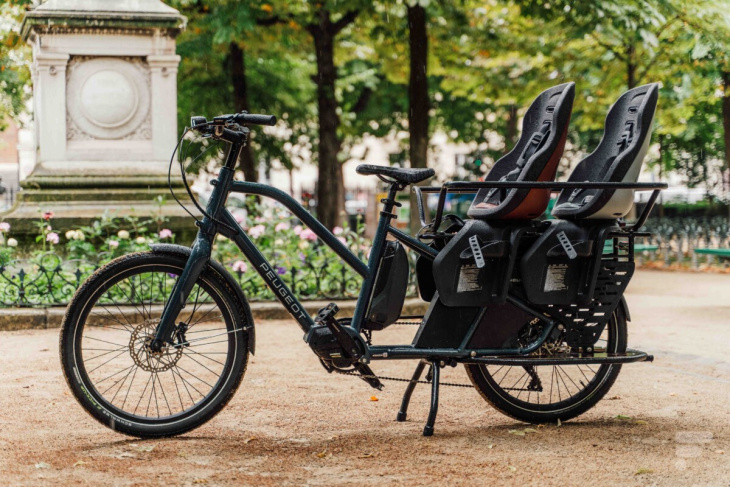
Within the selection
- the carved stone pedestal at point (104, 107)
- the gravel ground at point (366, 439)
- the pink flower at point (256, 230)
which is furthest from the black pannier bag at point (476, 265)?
the carved stone pedestal at point (104, 107)

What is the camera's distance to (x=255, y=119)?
14.0ft

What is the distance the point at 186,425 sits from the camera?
14.4 feet

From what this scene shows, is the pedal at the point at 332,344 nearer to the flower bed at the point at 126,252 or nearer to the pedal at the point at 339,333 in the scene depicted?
the pedal at the point at 339,333

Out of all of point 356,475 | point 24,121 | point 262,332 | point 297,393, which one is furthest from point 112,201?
point 24,121

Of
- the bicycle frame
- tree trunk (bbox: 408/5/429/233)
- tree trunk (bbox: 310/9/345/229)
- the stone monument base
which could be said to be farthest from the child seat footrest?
tree trunk (bbox: 310/9/345/229)

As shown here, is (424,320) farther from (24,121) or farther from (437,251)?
(24,121)

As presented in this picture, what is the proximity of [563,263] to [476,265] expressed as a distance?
0.45 metres

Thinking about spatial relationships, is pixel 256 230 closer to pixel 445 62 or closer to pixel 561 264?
pixel 561 264

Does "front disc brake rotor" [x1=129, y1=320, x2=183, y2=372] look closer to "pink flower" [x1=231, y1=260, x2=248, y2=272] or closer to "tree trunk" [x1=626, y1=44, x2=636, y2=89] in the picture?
"pink flower" [x1=231, y1=260, x2=248, y2=272]

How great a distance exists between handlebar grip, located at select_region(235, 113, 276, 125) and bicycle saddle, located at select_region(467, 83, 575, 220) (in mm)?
1068

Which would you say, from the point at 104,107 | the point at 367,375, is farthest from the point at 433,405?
the point at 104,107

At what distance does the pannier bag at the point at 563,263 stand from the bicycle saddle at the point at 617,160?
0.27ft

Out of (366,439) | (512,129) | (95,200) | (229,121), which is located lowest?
(366,439)

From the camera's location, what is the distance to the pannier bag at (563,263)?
4.64m
